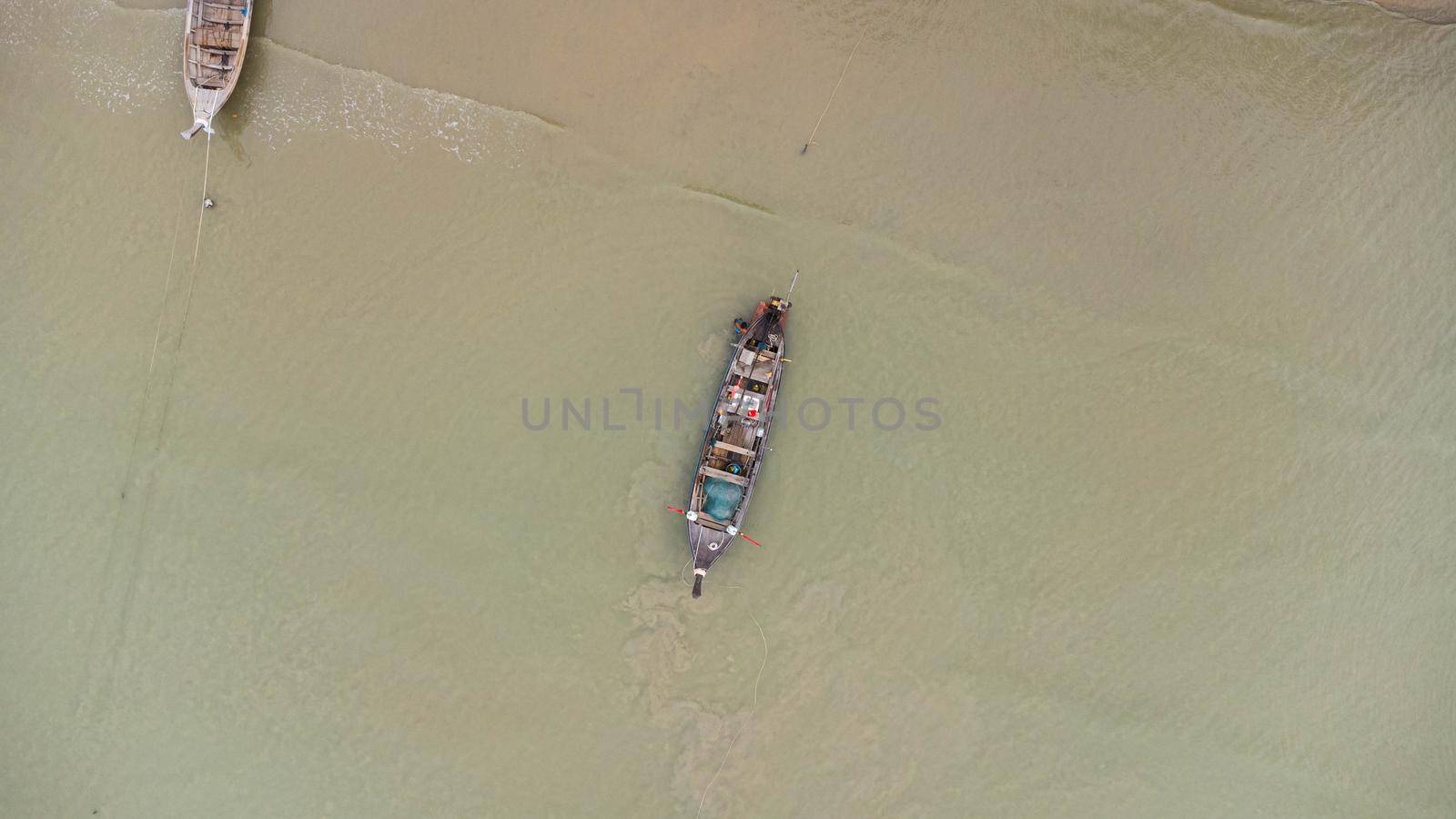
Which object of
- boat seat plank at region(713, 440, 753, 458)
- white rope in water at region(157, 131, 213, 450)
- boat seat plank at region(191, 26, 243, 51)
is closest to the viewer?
boat seat plank at region(191, 26, 243, 51)

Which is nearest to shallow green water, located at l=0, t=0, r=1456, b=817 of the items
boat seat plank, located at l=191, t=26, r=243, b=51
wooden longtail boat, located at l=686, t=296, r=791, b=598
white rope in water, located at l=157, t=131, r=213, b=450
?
white rope in water, located at l=157, t=131, r=213, b=450

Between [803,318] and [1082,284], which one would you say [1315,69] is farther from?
[803,318]

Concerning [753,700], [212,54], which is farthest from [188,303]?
[753,700]

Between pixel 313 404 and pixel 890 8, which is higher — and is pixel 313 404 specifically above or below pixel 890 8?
below

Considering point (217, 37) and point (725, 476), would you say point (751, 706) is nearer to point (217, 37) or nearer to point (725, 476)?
point (725, 476)

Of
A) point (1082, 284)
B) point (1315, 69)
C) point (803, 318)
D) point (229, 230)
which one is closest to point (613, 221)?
point (803, 318)

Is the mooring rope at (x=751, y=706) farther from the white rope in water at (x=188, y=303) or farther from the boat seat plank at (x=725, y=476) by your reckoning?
the white rope in water at (x=188, y=303)

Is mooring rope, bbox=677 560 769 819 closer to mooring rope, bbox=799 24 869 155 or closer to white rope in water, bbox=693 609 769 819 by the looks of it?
white rope in water, bbox=693 609 769 819
